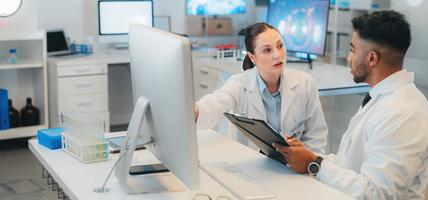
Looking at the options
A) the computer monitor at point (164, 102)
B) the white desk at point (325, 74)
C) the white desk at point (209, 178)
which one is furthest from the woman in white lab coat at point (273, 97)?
the white desk at point (325, 74)

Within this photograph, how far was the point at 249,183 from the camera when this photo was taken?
6.48ft

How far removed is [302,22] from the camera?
14.8 ft

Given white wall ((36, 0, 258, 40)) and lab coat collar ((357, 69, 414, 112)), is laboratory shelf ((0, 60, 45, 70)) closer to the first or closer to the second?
white wall ((36, 0, 258, 40))

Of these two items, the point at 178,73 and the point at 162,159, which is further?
the point at 162,159

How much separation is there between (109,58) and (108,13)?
52 centimetres

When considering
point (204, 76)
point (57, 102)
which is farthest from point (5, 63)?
point (204, 76)

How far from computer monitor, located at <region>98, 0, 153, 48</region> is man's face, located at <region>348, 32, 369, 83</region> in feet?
11.1

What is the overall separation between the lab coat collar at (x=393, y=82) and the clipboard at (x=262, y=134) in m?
0.37

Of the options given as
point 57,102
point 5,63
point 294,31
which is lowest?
point 57,102

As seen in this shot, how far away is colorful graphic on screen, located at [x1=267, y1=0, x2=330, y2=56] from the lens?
435 cm

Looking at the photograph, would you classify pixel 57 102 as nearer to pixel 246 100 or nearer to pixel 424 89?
pixel 246 100

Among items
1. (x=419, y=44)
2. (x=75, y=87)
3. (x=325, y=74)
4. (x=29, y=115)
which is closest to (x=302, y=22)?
(x=325, y=74)

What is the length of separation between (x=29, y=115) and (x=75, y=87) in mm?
442

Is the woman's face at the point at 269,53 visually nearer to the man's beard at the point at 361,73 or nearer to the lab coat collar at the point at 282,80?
the lab coat collar at the point at 282,80
